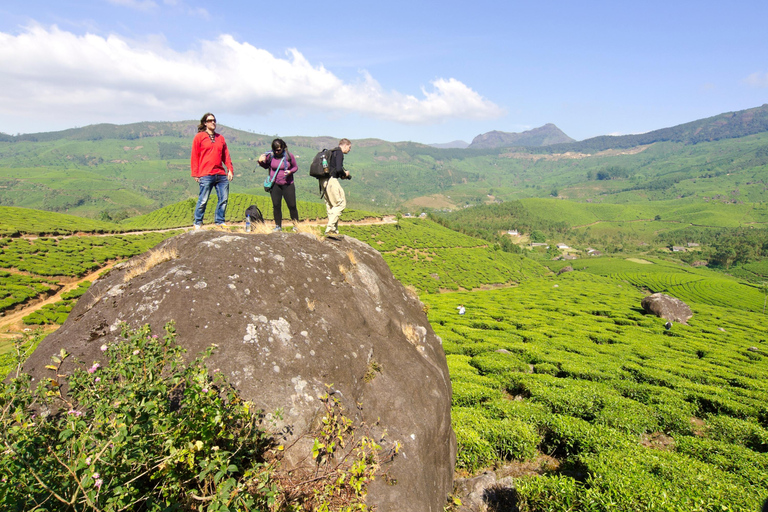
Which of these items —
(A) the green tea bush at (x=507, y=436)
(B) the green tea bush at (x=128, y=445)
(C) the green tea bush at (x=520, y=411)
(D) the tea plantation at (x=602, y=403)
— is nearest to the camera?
(B) the green tea bush at (x=128, y=445)

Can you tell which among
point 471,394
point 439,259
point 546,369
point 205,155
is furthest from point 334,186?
point 439,259

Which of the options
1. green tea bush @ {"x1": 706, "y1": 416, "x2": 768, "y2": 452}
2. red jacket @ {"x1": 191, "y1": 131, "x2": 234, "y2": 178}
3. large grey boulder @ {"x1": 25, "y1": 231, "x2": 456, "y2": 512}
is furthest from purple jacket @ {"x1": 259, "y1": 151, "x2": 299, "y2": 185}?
green tea bush @ {"x1": 706, "y1": 416, "x2": 768, "y2": 452}

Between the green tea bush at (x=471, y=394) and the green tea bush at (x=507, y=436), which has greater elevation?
the green tea bush at (x=507, y=436)

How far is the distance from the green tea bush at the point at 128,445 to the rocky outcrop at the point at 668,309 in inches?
1903

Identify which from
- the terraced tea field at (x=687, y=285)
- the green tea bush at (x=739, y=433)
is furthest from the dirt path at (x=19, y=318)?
the terraced tea field at (x=687, y=285)

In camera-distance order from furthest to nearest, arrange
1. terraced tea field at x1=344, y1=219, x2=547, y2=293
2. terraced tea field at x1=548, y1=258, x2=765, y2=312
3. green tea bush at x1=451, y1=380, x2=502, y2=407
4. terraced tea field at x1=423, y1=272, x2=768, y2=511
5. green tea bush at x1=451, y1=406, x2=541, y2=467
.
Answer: terraced tea field at x1=344, y1=219, x2=547, y2=293 < terraced tea field at x1=548, y1=258, x2=765, y2=312 < green tea bush at x1=451, y1=380, x2=502, y2=407 < green tea bush at x1=451, y1=406, x2=541, y2=467 < terraced tea field at x1=423, y1=272, x2=768, y2=511

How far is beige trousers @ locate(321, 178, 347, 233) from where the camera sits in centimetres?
1012

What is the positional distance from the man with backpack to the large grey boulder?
2027 millimetres

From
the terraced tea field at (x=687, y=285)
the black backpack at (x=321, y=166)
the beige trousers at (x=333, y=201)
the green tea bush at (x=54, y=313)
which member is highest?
the black backpack at (x=321, y=166)

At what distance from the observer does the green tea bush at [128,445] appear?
7.80 feet

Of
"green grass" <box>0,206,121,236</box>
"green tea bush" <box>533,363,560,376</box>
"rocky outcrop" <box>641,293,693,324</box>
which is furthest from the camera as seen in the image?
"green grass" <box>0,206,121,236</box>

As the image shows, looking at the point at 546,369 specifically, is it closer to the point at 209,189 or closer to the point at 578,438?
the point at 578,438

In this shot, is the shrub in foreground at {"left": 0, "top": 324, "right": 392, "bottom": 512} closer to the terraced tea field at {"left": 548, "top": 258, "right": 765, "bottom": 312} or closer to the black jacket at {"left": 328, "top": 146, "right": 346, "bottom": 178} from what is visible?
the black jacket at {"left": 328, "top": 146, "right": 346, "bottom": 178}

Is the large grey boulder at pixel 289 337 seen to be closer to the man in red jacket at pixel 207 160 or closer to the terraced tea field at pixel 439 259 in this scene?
the man in red jacket at pixel 207 160
